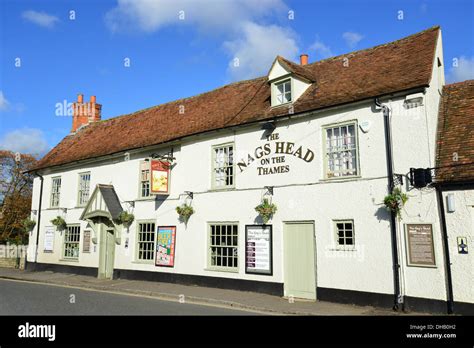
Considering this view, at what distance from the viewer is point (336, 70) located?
596 inches

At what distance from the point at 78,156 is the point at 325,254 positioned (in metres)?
14.9

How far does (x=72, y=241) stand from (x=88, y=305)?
10132mm

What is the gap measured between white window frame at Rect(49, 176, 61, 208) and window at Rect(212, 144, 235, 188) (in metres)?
11.2

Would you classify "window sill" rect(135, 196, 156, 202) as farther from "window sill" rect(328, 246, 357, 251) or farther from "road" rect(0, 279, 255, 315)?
"window sill" rect(328, 246, 357, 251)

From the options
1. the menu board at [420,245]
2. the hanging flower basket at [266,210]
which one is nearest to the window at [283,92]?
the hanging flower basket at [266,210]

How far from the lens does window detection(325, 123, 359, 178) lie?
1224 centimetres

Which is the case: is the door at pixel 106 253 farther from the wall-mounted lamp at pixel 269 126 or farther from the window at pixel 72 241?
the wall-mounted lamp at pixel 269 126

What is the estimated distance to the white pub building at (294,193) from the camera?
35.7ft

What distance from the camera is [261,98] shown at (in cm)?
1616

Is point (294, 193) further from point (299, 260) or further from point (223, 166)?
point (223, 166)

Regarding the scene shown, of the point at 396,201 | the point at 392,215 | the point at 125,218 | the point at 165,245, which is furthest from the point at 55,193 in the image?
the point at 396,201
